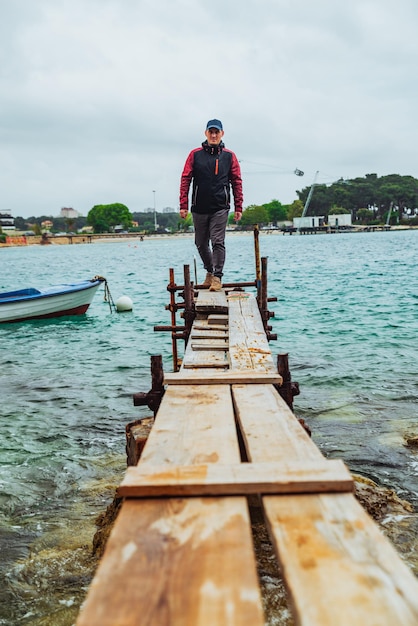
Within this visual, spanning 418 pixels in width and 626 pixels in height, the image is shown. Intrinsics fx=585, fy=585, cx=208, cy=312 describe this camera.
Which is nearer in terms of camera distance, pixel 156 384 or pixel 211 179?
pixel 156 384

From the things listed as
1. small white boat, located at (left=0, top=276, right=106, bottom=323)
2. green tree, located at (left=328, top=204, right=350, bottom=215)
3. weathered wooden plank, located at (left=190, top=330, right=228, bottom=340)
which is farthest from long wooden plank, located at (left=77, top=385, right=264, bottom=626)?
Answer: green tree, located at (left=328, top=204, right=350, bottom=215)

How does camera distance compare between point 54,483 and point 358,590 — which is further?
point 54,483

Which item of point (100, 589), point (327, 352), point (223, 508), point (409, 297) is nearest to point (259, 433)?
point (223, 508)

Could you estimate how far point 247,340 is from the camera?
755cm

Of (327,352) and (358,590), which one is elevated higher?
(358,590)

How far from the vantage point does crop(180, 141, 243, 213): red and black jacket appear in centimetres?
1011

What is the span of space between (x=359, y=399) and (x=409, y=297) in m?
20.4

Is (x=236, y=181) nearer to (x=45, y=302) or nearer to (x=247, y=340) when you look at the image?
(x=247, y=340)

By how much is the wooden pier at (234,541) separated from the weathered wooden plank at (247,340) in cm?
226

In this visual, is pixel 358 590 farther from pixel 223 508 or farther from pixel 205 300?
pixel 205 300

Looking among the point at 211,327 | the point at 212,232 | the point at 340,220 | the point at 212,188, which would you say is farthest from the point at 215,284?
the point at 340,220

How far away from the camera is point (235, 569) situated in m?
2.20

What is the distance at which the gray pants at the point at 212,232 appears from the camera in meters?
10.5

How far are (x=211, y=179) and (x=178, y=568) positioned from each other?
8.69m
